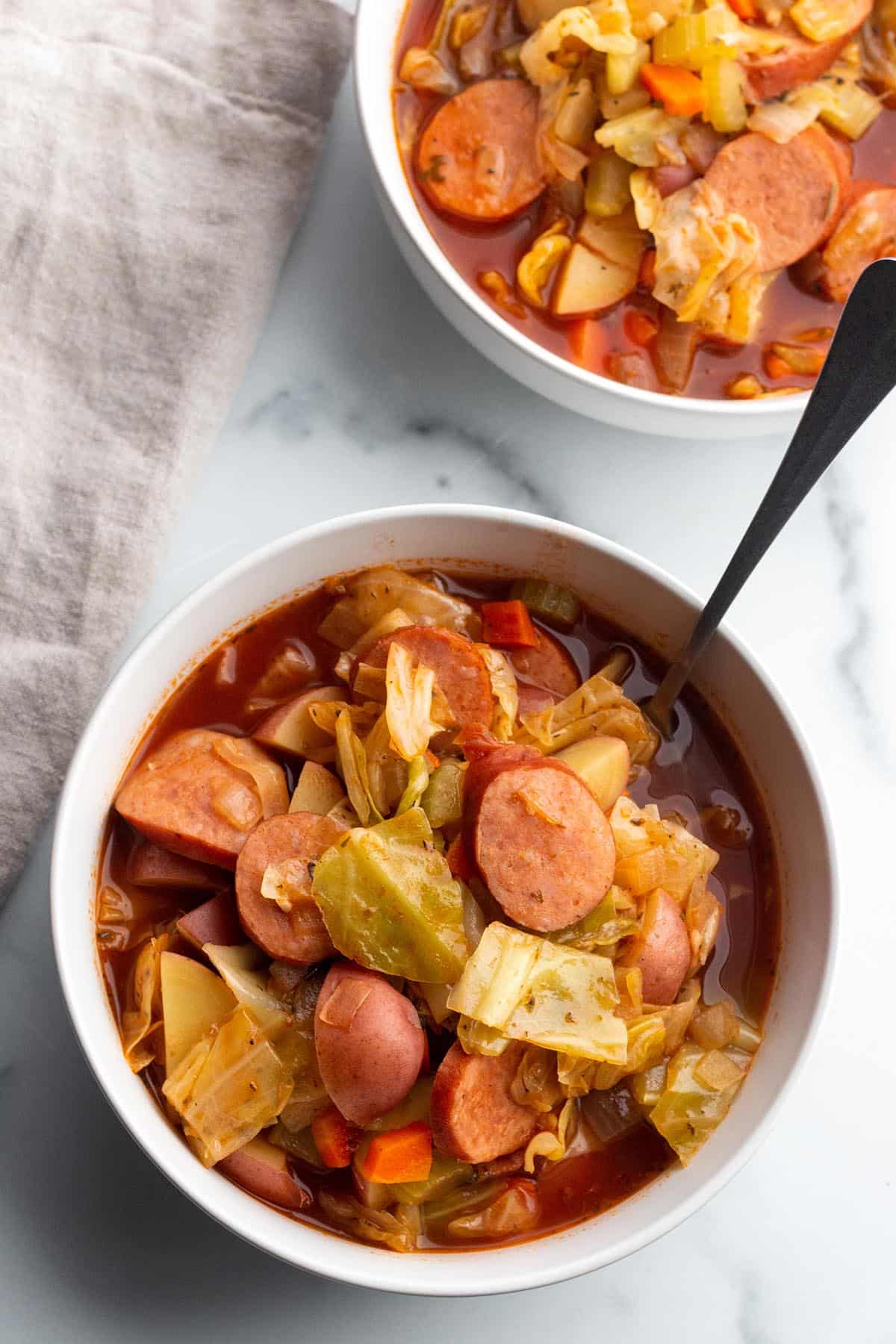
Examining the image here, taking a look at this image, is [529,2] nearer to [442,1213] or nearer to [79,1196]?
[442,1213]

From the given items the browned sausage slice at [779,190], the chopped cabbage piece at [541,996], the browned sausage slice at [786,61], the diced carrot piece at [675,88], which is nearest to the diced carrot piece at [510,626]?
the chopped cabbage piece at [541,996]

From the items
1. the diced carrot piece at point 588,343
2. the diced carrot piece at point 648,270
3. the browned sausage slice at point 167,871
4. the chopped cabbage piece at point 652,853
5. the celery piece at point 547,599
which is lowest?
the browned sausage slice at point 167,871

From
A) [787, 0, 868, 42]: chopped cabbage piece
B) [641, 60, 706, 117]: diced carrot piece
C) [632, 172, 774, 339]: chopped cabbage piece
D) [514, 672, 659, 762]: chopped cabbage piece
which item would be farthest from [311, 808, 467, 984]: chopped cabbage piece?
[787, 0, 868, 42]: chopped cabbage piece

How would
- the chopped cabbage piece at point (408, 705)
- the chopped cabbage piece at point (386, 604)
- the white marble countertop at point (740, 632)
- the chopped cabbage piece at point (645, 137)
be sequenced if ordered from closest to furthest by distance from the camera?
the chopped cabbage piece at point (408, 705) < the chopped cabbage piece at point (386, 604) < the white marble countertop at point (740, 632) < the chopped cabbage piece at point (645, 137)

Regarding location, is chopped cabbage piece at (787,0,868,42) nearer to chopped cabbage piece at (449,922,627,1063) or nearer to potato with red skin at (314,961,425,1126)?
chopped cabbage piece at (449,922,627,1063)

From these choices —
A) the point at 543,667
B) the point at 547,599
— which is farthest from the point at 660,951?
the point at 547,599

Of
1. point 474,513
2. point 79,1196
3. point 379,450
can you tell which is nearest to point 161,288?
point 379,450

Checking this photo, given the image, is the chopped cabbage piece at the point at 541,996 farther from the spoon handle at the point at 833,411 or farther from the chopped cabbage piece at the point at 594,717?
the spoon handle at the point at 833,411

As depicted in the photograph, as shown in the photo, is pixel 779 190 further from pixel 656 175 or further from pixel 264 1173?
pixel 264 1173
